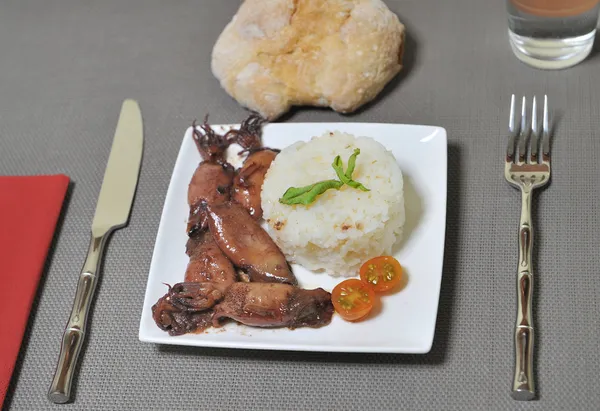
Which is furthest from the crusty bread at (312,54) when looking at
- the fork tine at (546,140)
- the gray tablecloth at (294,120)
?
the fork tine at (546,140)

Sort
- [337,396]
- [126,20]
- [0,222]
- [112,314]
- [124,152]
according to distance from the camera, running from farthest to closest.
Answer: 1. [126,20]
2. [124,152]
3. [0,222]
4. [112,314]
5. [337,396]

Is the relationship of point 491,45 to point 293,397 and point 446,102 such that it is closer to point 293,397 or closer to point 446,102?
point 446,102

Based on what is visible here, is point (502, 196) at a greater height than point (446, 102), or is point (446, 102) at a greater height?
point (446, 102)

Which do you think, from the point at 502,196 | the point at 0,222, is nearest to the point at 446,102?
the point at 502,196

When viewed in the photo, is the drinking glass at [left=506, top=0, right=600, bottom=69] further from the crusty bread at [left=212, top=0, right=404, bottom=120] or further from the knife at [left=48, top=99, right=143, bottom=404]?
the knife at [left=48, top=99, right=143, bottom=404]

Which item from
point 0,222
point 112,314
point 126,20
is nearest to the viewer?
point 112,314

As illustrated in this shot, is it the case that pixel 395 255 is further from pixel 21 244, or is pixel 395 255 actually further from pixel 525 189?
pixel 21 244

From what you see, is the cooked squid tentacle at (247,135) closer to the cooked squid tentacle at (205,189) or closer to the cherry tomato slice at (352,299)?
the cooked squid tentacle at (205,189)

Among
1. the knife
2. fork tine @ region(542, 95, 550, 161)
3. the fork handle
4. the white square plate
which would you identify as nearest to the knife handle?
the knife

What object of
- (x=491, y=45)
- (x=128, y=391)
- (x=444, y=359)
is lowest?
(x=128, y=391)
